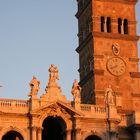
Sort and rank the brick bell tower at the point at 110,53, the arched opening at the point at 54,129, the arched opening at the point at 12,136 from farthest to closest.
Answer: the brick bell tower at the point at 110,53 < the arched opening at the point at 54,129 < the arched opening at the point at 12,136

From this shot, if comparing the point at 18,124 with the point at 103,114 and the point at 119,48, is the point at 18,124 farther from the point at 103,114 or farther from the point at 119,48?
the point at 119,48

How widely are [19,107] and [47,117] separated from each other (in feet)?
10.1

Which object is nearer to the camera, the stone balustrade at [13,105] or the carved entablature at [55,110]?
the stone balustrade at [13,105]

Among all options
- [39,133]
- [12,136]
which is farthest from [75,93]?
[12,136]

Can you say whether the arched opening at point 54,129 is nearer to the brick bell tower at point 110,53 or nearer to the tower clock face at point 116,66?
the brick bell tower at point 110,53

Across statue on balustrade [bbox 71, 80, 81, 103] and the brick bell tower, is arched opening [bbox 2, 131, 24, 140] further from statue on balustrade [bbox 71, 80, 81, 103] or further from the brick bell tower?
the brick bell tower

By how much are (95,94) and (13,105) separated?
1428 cm

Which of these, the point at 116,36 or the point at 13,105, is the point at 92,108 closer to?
the point at 13,105

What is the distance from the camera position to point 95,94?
7900 centimetres

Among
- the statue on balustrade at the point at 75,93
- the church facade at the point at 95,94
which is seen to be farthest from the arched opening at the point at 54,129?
the statue on balustrade at the point at 75,93

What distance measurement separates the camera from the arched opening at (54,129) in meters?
68.9

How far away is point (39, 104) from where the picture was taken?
68125mm

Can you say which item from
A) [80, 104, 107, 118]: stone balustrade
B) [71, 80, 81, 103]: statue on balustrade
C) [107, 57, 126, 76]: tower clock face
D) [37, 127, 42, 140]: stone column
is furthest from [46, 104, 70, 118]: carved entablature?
[107, 57, 126, 76]: tower clock face

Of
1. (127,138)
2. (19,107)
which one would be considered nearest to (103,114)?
(127,138)
